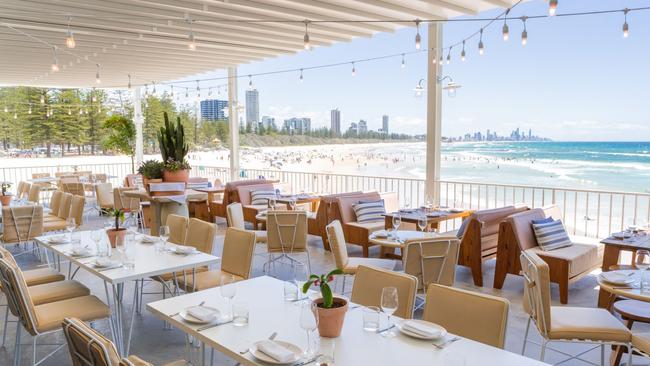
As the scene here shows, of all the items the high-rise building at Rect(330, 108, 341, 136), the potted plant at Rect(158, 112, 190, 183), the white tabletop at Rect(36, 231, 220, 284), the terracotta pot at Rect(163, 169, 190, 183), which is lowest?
the white tabletop at Rect(36, 231, 220, 284)

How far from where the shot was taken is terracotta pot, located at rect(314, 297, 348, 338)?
7.26 feet

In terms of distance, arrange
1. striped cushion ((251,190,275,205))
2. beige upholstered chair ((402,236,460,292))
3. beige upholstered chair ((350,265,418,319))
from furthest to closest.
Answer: striped cushion ((251,190,275,205))
beige upholstered chair ((402,236,460,292))
beige upholstered chair ((350,265,418,319))

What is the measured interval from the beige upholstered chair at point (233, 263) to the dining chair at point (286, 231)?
136 cm

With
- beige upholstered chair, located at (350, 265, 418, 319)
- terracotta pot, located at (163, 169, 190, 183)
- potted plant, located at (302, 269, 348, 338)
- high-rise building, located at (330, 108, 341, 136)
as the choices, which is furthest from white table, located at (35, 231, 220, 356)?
high-rise building, located at (330, 108, 341, 136)

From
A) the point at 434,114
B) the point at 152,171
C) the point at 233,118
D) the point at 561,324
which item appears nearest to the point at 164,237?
the point at 561,324

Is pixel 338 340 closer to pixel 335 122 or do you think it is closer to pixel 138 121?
pixel 138 121

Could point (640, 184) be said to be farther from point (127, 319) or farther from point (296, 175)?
point (127, 319)

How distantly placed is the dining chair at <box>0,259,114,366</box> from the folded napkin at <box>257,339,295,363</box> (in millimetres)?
1790

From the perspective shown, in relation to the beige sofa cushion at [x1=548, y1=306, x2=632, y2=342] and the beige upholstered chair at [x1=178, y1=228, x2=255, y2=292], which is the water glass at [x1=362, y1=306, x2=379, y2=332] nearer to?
the beige sofa cushion at [x1=548, y1=306, x2=632, y2=342]

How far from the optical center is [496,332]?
7.67ft

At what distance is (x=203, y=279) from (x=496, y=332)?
2.62m

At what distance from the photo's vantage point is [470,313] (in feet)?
8.04

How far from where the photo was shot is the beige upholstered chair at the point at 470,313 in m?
2.34

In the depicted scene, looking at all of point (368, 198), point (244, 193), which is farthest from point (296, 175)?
point (368, 198)
